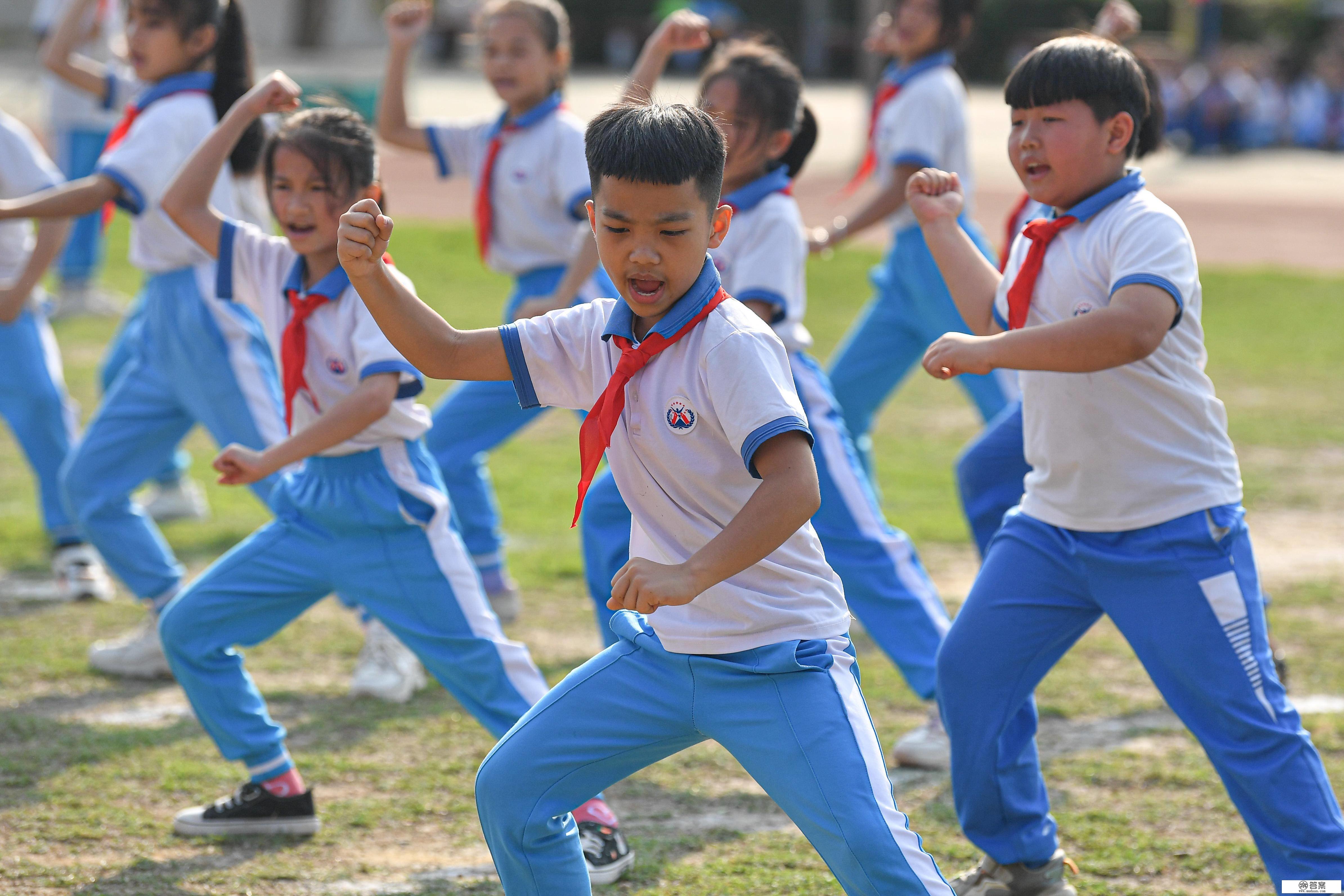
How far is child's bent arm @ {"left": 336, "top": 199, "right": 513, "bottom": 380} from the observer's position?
2.69 metres

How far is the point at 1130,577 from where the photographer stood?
3.17 meters

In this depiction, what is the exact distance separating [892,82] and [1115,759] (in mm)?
2888

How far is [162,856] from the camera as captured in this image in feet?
12.1

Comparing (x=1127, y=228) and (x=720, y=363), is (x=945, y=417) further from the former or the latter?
(x=720, y=363)

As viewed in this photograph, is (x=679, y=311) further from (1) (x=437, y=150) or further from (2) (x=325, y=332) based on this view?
(1) (x=437, y=150)

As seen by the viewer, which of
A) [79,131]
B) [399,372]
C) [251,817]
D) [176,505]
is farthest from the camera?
[79,131]

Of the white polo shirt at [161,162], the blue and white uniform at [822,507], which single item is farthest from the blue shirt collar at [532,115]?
the blue and white uniform at [822,507]

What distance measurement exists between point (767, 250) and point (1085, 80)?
1223mm

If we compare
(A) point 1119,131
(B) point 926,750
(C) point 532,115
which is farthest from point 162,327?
(A) point 1119,131

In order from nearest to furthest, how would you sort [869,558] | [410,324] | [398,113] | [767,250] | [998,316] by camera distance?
1. [410,324]
2. [998,316]
3. [767,250]
4. [869,558]
5. [398,113]

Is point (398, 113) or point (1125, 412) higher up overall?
point (398, 113)

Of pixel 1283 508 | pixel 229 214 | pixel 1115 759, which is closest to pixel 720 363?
pixel 1115 759

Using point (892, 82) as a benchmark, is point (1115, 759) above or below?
below

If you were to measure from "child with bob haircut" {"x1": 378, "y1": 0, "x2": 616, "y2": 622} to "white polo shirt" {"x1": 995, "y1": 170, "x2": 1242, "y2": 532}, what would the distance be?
226 cm
